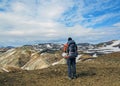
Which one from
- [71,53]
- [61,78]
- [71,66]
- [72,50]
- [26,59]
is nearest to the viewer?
[71,53]

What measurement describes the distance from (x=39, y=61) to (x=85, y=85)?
2611 centimetres

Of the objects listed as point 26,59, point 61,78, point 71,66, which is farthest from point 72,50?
point 26,59

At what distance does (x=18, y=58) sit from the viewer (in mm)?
55062

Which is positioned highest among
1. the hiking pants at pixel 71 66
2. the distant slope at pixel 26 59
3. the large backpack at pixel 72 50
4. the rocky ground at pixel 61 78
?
the large backpack at pixel 72 50

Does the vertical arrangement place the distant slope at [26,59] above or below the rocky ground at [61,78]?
below

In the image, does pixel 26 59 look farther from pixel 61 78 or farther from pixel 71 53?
pixel 71 53

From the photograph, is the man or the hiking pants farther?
the hiking pants

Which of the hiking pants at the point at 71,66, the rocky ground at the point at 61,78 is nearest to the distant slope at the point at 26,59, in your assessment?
the rocky ground at the point at 61,78

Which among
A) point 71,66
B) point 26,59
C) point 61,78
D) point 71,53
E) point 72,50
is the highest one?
point 72,50

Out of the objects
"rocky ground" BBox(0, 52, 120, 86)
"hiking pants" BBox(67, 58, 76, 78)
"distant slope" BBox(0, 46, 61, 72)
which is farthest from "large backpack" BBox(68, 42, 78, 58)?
"distant slope" BBox(0, 46, 61, 72)

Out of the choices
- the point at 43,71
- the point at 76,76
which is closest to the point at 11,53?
the point at 43,71

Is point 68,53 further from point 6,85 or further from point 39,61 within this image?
point 39,61

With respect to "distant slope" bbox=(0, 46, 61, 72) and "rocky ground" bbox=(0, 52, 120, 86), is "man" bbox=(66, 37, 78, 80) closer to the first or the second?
"rocky ground" bbox=(0, 52, 120, 86)

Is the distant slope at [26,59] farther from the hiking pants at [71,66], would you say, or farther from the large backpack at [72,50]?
the large backpack at [72,50]
